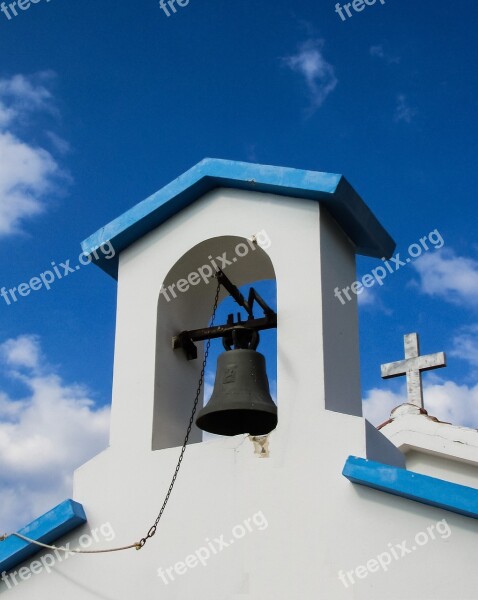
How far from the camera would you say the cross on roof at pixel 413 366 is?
8911 millimetres

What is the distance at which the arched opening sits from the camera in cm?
592

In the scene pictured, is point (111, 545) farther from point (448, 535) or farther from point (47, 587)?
point (448, 535)

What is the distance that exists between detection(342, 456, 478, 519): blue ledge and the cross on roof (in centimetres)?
396

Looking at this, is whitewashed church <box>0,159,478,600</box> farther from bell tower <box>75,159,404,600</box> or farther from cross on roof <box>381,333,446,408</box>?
cross on roof <box>381,333,446,408</box>

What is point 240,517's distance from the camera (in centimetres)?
524

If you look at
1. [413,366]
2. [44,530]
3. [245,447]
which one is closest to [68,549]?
[44,530]

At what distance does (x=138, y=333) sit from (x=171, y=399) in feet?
1.44

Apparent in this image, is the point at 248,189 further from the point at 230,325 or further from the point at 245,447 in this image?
the point at 245,447

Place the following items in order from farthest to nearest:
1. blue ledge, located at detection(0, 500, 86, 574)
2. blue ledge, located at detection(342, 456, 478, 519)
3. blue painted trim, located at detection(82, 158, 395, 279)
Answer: blue painted trim, located at detection(82, 158, 395, 279), blue ledge, located at detection(0, 500, 86, 574), blue ledge, located at detection(342, 456, 478, 519)

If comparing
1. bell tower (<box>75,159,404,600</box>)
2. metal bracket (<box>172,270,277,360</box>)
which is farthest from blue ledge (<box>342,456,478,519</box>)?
metal bracket (<box>172,270,277,360</box>)

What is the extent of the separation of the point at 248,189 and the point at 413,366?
11.6ft

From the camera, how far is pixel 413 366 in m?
9.00

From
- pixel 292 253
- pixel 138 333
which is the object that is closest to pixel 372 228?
pixel 292 253

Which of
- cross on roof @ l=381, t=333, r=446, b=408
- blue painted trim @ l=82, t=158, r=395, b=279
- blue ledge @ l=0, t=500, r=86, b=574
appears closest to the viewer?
blue ledge @ l=0, t=500, r=86, b=574
